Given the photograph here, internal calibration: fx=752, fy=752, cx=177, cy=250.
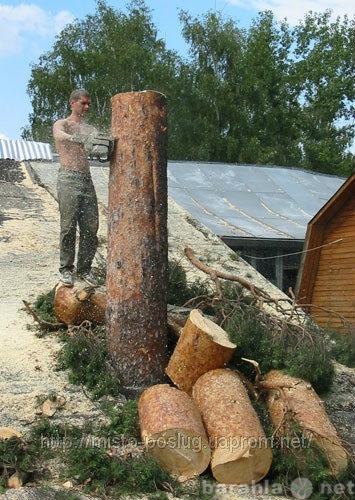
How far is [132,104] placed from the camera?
7.24 meters

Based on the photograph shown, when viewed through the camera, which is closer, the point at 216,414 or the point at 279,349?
the point at 216,414

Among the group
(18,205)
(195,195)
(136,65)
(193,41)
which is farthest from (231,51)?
(18,205)

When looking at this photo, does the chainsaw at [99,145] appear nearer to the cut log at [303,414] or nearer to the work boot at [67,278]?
the work boot at [67,278]

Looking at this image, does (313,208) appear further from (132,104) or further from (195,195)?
(132,104)

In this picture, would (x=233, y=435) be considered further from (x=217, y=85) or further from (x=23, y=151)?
(x=217, y=85)

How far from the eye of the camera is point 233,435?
577 cm

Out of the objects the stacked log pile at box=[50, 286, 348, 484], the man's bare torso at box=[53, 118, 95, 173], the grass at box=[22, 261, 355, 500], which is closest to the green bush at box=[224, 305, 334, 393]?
the grass at box=[22, 261, 355, 500]

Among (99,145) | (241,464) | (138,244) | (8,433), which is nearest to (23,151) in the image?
(99,145)

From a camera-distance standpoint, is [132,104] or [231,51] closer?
[132,104]

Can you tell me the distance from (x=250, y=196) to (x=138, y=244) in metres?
12.7

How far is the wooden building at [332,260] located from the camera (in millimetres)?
13344

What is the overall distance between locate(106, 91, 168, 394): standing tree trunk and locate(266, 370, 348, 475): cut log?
3.59 feet

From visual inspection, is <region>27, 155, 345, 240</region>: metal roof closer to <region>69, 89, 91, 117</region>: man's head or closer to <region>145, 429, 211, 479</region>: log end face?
<region>69, 89, 91, 117</region>: man's head

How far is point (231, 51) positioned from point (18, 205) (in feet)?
79.1
